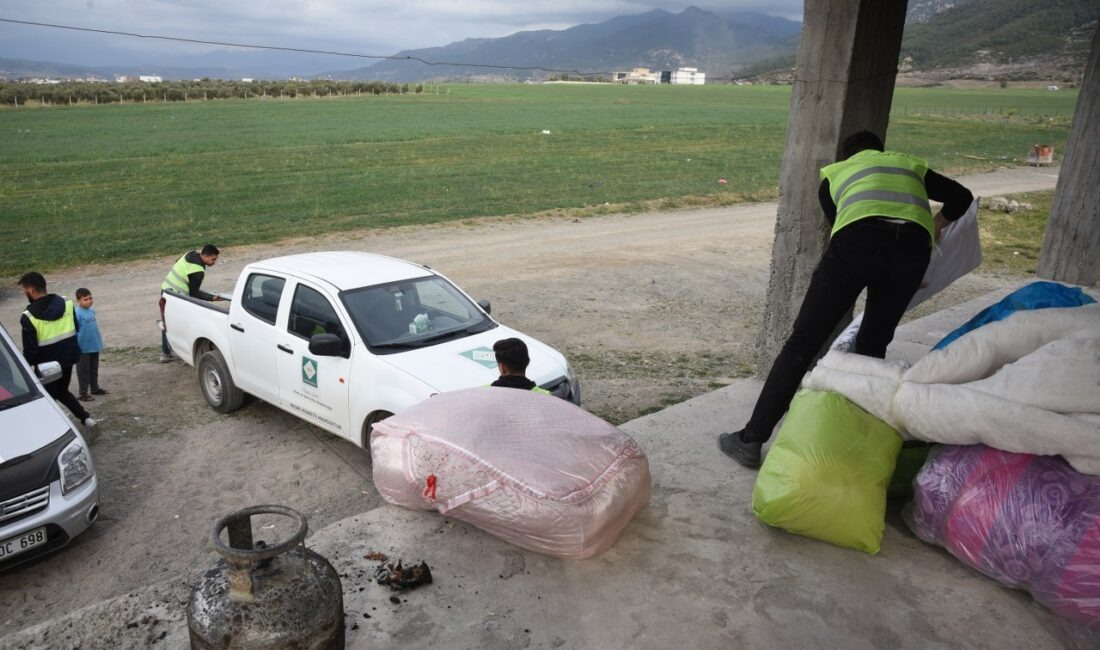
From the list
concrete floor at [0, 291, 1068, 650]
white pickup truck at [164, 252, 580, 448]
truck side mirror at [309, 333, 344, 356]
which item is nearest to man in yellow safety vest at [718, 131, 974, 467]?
concrete floor at [0, 291, 1068, 650]

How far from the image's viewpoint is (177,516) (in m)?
6.19

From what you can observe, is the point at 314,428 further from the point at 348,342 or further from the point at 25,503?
the point at 25,503

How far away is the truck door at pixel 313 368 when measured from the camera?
260 inches

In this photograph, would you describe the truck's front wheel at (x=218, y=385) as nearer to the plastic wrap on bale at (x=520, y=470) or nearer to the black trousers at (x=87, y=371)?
the black trousers at (x=87, y=371)

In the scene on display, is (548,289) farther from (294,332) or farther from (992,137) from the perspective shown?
(992,137)

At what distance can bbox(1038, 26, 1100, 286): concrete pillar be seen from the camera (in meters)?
8.43

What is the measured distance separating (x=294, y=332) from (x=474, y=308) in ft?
5.31

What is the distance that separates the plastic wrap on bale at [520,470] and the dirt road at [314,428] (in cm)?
122

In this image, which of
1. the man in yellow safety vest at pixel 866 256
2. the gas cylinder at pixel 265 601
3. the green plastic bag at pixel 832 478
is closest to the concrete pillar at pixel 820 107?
the man in yellow safety vest at pixel 866 256

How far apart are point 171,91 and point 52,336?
243 feet

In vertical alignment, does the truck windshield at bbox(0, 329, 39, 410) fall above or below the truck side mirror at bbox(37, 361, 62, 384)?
above

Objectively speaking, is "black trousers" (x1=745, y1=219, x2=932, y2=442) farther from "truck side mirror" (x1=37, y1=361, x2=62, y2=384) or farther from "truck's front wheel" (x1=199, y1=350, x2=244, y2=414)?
"truck side mirror" (x1=37, y1=361, x2=62, y2=384)

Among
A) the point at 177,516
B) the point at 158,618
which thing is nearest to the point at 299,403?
the point at 177,516

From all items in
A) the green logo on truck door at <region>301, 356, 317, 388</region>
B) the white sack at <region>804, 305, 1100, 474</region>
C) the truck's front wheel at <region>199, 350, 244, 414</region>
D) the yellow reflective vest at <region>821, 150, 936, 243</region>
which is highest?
the yellow reflective vest at <region>821, 150, 936, 243</region>
